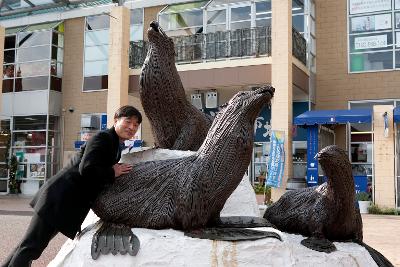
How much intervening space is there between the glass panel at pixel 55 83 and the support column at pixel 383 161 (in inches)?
496

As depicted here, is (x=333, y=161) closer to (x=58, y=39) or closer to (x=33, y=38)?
(x=58, y=39)

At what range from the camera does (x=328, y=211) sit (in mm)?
4164

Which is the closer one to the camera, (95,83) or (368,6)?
(368,6)

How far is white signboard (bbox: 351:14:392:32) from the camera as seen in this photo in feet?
53.3

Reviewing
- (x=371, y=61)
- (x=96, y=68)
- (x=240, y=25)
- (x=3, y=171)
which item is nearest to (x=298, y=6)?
(x=240, y=25)

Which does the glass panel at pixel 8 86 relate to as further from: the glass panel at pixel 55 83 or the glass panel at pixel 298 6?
the glass panel at pixel 298 6

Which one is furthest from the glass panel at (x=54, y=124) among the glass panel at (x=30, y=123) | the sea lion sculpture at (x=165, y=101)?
the sea lion sculpture at (x=165, y=101)

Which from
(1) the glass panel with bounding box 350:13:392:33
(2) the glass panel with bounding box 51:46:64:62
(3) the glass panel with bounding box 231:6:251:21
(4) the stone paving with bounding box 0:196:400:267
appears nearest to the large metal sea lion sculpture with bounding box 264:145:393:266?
(4) the stone paving with bounding box 0:196:400:267

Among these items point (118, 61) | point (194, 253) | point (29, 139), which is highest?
point (118, 61)

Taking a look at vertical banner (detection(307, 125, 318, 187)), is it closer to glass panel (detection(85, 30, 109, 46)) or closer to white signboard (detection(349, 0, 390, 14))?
white signboard (detection(349, 0, 390, 14))

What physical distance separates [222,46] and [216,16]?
232cm

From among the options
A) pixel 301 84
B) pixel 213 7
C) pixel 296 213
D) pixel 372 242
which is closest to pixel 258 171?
pixel 301 84

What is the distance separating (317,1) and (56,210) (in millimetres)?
15551

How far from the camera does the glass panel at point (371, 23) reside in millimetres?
16250
